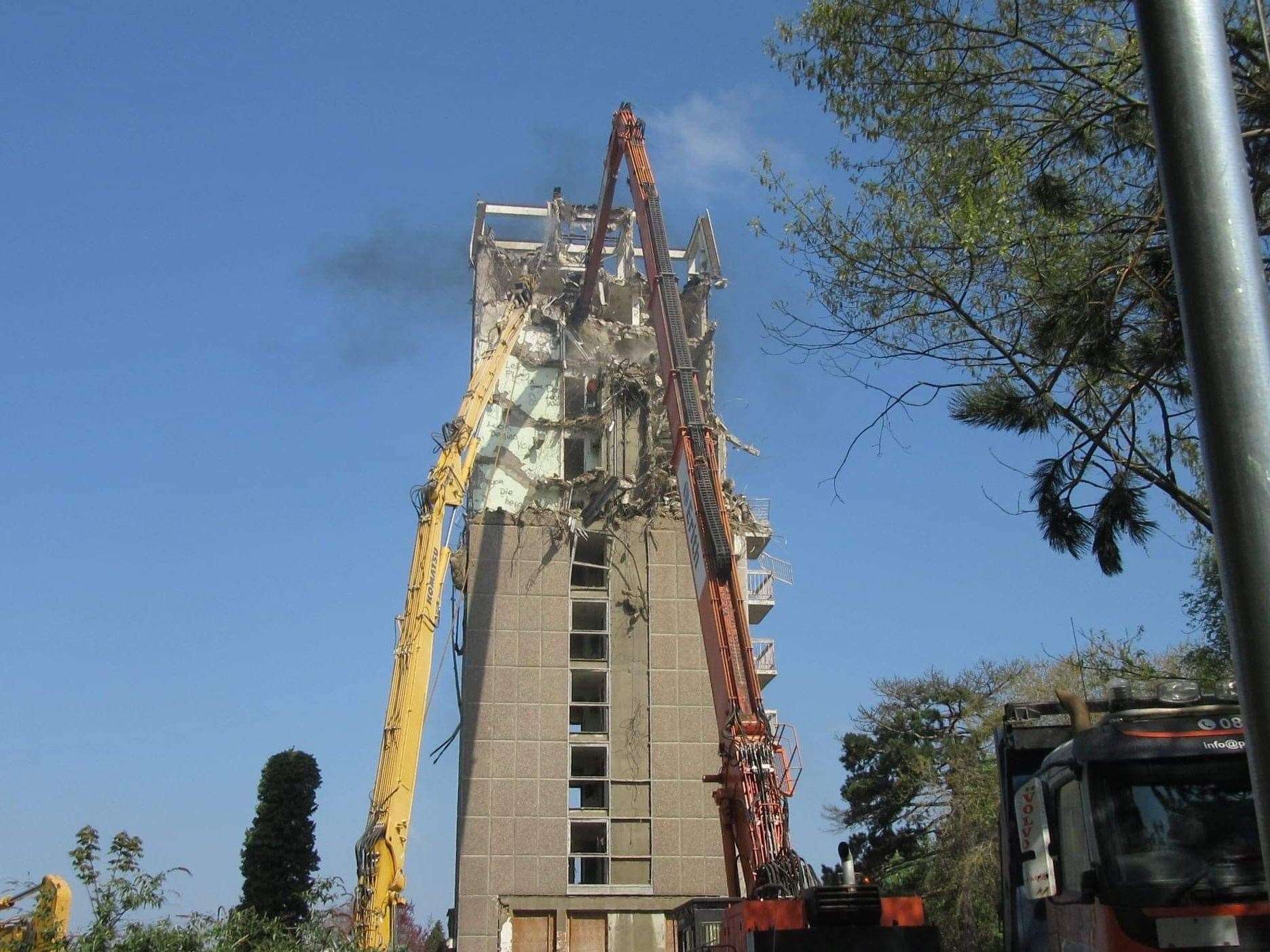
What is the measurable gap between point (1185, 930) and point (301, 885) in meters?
29.1

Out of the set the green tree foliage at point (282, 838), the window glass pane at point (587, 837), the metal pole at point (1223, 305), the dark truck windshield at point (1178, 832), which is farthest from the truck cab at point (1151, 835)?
the window glass pane at point (587, 837)

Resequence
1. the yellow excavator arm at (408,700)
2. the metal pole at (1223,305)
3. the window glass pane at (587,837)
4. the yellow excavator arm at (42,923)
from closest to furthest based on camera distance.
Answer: the metal pole at (1223,305) < the yellow excavator arm at (42,923) < the yellow excavator arm at (408,700) < the window glass pane at (587,837)

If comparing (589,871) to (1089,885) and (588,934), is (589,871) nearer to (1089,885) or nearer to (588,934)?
(588,934)

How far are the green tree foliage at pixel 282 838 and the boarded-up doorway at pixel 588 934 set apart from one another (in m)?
9.96

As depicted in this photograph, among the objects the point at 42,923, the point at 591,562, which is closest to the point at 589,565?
the point at 591,562

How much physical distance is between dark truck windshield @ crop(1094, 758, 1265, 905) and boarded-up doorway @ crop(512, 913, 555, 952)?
112 ft

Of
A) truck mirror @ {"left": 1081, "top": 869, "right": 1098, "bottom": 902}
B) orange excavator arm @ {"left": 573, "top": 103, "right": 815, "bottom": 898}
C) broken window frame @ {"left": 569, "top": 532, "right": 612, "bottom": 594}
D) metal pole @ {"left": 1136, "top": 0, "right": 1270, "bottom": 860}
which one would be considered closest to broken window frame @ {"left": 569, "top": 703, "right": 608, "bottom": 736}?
broken window frame @ {"left": 569, "top": 532, "right": 612, "bottom": 594}

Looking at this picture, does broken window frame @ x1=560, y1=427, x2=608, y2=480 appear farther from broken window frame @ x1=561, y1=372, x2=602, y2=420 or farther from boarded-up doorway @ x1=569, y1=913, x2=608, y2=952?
boarded-up doorway @ x1=569, y1=913, x2=608, y2=952

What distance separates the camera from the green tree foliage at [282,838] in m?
31.8

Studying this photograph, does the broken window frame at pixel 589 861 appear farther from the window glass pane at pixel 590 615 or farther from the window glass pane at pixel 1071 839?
the window glass pane at pixel 1071 839

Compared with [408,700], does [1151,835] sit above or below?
below

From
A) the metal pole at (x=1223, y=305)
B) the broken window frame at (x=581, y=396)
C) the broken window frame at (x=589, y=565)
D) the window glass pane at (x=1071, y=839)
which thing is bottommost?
the window glass pane at (x=1071, y=839)

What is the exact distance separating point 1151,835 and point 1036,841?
840 mm

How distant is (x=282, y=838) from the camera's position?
32.5 metres
